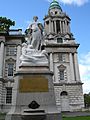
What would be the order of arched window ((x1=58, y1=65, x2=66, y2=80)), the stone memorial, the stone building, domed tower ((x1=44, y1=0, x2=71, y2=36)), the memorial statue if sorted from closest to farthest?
the stone memorial, the memorial statue, the stone building, arched window ((x1=58, y1=65, x2=66, y2=80)), domed tower ((x1=44, y1=0, x2=71, y2=36))

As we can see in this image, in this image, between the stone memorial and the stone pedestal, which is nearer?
the stone memorial

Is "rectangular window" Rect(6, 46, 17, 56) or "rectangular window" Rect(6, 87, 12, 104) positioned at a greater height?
"rectangular window" Rect(6, 46, 17, 56)

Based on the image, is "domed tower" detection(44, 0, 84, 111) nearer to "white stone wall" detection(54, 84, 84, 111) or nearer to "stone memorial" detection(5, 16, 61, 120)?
"white stone wall" detection(54, 84, 84, 111)

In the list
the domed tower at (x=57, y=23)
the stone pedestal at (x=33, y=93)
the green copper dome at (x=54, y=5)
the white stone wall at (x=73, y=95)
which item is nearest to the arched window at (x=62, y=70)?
the white stone wall at (x=73, y=95)

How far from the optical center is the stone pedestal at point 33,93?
327 inches

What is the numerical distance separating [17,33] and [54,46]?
8.15 metres

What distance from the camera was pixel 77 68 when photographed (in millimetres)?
35500

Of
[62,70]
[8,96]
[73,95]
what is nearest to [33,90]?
[8,96]

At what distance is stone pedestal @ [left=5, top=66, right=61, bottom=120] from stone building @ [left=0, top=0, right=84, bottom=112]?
69.6 feet

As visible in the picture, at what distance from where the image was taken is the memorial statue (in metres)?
9.92

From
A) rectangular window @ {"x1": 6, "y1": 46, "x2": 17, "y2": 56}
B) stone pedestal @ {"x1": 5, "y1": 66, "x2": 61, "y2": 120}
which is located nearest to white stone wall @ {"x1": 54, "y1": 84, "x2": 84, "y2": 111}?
rectangular window @ {"x1": 6, "y1": 46, "x2": 17, "y2": 56}

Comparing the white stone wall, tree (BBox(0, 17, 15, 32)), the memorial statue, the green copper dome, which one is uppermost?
the green copper dome

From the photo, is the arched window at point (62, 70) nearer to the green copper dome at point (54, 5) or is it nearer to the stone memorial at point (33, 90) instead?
the green copper dome at point (54, 5)

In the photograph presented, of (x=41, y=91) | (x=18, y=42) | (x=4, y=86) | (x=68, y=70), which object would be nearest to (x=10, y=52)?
(x=18, y=42)
